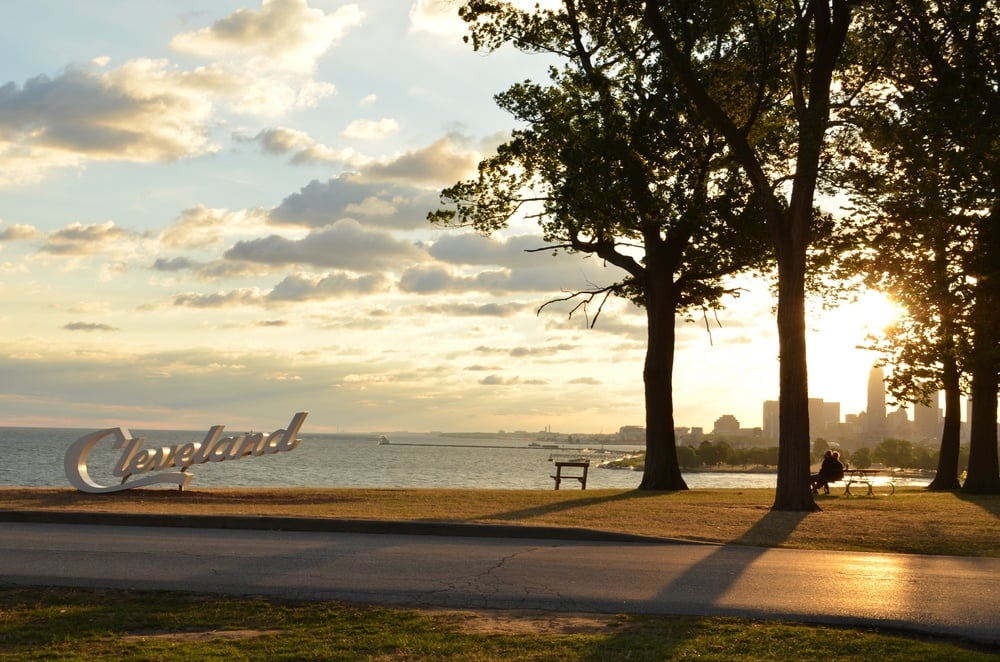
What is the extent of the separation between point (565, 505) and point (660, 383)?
1081 centimetres

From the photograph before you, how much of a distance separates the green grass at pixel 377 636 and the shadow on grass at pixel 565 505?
29.3 feet

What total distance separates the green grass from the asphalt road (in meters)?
0.64

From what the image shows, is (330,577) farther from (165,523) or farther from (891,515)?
(891,515)

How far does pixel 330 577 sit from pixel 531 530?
500 cm

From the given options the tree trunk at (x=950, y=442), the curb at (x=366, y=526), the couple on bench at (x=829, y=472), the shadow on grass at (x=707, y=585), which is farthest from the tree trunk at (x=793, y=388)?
the tree trunk at (x=950, y=442)

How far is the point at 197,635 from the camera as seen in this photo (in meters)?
9.00

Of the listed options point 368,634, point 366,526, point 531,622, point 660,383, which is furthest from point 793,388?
point 368,634

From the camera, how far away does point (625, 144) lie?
28.9 metres

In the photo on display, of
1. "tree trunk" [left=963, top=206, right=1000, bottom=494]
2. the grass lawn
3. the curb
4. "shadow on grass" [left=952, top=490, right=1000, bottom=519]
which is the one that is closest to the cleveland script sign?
the curb

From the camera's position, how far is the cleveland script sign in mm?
24797

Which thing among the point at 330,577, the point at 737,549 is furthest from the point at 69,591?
the point at 737,549

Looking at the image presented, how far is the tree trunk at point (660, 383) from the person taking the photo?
3266cm

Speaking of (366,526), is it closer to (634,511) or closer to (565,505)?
(634,511)

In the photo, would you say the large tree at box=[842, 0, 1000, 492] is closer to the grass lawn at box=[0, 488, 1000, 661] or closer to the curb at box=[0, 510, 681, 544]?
the curb at box=[0, 510, 681, 544]
